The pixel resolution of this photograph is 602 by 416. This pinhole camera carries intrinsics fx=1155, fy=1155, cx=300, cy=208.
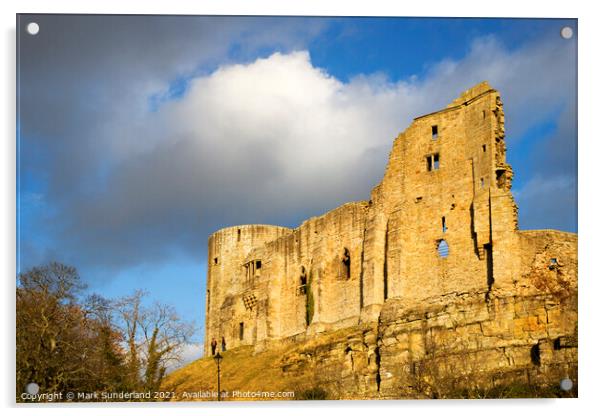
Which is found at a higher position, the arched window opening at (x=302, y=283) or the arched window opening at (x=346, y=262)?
the arched window opening at (x=346, y=262)

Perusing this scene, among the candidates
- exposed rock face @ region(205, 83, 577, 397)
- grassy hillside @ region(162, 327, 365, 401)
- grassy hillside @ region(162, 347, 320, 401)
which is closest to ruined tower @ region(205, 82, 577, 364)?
exposed rock face @ region(205, 83, 577, 397)

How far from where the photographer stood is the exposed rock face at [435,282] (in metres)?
40.2

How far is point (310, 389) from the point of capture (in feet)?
133

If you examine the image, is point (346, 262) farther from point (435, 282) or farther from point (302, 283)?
point (435, 282)

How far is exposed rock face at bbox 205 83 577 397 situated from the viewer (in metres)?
40.2

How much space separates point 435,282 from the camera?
150 ft

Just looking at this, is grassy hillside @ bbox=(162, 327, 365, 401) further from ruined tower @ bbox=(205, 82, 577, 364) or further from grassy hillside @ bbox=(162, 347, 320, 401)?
ruined tower @ bbox=(205, 82, 577, 364)

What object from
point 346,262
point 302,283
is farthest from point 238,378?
point 302,283

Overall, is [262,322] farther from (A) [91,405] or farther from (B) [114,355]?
(A) [91,405]

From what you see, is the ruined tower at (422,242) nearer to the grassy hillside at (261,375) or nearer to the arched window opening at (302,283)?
the arched window opening at (302,283)

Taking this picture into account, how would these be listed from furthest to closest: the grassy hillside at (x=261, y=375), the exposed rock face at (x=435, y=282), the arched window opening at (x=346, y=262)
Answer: the arched window opening at (x=346, y=262) → the exposed rock face at (x=435, y=282) → the grassy hillside at (x=261, y=375)

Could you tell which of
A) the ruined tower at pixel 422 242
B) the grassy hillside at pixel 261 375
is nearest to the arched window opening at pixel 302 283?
the ruined tower at pixel 422 242

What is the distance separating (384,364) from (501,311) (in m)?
5.03

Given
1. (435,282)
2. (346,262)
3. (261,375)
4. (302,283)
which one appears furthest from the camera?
(302,283)
